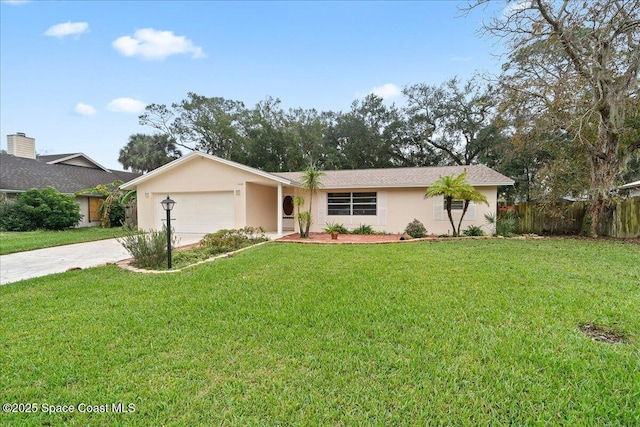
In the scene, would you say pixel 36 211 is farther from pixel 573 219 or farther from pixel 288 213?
pixel 573 219

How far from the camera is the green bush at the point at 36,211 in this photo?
50.2 ft

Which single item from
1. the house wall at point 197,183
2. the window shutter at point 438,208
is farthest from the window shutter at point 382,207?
the house wall at point 197,183

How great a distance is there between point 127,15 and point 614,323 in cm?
1650

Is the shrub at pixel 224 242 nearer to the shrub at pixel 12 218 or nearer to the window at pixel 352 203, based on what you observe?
the window at pixel 352 203

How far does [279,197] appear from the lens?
13.2 metres

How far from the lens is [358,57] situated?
1652 centimetres

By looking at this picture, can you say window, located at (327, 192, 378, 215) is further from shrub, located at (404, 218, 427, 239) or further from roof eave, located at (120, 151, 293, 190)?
roof eave, located at (120, 151, 293, 190)

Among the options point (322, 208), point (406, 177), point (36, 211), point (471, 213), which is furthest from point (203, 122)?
point (471, 213)

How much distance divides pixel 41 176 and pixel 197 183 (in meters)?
12.9

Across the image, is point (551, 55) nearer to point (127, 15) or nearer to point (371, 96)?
point (127, 15)

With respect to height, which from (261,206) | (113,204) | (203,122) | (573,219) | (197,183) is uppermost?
(203,122)

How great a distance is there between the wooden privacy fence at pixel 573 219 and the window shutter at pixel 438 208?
327cm

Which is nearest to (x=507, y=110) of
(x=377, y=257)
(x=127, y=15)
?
(x=377, y=257)

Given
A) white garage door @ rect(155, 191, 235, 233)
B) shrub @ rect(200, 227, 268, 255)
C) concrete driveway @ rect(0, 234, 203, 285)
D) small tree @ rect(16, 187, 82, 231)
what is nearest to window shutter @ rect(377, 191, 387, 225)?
shrub @ rect(200, 227, 268, 255)
